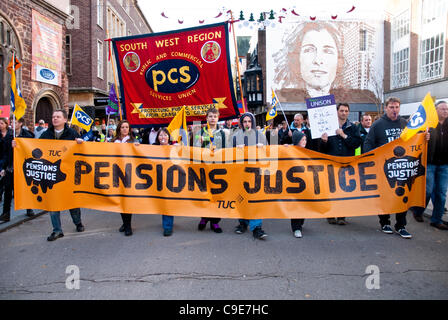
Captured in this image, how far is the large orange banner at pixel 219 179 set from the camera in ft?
15.5

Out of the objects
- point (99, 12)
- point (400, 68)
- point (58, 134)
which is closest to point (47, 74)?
point (99, 12)

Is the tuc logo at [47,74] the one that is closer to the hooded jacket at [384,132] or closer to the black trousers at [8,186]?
the black trousers at [8,186]

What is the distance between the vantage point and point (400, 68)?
27062 mm

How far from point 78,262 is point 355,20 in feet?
105

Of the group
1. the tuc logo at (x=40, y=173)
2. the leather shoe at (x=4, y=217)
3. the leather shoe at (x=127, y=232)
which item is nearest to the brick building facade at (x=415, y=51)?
the leather shoe at (x=127, y=232)

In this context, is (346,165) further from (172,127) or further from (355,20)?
(355,20)

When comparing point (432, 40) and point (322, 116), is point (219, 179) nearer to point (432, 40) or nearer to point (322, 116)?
point (322, 116)

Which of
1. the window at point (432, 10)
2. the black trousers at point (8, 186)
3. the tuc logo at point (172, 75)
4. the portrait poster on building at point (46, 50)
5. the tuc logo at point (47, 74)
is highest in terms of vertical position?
the window at point (432, 10)

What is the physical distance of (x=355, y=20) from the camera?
29500mm

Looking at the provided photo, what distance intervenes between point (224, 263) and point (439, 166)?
4059 mm

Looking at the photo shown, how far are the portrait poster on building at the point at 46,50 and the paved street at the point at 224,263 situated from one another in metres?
11.2

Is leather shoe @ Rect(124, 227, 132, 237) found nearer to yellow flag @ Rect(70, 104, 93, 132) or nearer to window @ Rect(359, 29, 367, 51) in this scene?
yellow flag @ Rect(70, 104, 93, 132)
